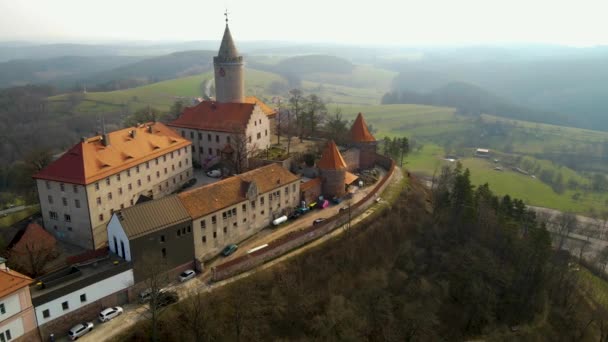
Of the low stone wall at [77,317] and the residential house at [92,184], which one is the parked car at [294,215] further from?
the low stone wall at [77,317]

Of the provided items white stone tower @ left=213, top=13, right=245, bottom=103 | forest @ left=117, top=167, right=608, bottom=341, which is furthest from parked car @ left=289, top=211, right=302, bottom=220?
white stone tower @ left=213, top=13, right=245, bottom=103

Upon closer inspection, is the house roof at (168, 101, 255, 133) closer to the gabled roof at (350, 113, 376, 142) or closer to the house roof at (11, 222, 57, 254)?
the gabled roof at (350, 113, 376, 142)

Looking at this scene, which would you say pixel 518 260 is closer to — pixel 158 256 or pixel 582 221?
pixel 158 256

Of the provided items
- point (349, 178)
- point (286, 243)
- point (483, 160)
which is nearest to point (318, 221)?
point (286, 243)

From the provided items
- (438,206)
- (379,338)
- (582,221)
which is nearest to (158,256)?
(379,338)

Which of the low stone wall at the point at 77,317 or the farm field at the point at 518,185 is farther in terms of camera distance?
the farm field at the point at 518,185

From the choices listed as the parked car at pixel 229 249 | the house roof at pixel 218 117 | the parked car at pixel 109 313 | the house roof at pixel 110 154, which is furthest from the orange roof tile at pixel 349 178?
the parked car at pixel 109 313

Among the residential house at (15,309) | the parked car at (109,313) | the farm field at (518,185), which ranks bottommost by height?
the farm field at (518,185)
